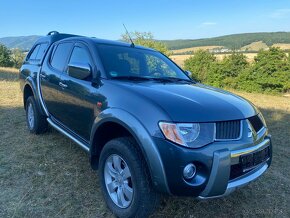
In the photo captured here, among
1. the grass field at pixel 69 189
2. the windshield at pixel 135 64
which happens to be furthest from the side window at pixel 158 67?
the grass field at pixel 69 189

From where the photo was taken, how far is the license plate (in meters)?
2.76

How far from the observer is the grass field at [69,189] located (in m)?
3.31

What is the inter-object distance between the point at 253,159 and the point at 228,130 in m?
0.42

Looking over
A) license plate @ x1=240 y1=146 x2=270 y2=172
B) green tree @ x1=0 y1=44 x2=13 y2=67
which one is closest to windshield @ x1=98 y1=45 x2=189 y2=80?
license plate @ x1=240 y1=146 x2=270 y2=172

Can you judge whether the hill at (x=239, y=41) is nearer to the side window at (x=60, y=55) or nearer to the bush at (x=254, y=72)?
the bush at (x=254, y=72)

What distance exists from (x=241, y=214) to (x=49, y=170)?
8.29ft

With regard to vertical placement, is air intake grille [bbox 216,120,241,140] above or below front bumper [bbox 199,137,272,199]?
above

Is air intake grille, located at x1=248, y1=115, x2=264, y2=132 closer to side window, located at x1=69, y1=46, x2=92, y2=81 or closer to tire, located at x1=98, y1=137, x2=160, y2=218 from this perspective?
tire, located at x1=98, y1=137, x2=160, y2=218

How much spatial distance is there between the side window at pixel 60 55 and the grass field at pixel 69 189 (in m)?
1.38

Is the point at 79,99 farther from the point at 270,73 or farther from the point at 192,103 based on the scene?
the point at 270,73

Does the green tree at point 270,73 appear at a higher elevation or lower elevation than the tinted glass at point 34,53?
Answer: lower

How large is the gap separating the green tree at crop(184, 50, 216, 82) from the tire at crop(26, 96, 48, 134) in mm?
23848

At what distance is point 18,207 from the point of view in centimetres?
329

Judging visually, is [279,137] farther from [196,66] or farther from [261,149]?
[196,66]
